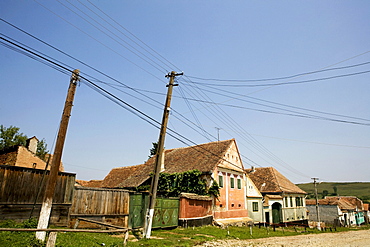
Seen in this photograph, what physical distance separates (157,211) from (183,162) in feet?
39.3

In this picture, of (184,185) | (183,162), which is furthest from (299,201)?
(184,185)

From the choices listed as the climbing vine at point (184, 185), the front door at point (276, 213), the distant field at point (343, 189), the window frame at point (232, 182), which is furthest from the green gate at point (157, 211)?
the distant field at point (343, 189)

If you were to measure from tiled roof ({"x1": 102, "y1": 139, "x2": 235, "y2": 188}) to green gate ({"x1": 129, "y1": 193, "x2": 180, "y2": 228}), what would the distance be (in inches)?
279

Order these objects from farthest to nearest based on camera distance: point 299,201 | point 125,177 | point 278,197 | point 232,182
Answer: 1. point 299,201
2. point 278,197
3. point 125,177
4. point 232,182

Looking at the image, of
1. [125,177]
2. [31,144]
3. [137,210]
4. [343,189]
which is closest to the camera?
[137,210]

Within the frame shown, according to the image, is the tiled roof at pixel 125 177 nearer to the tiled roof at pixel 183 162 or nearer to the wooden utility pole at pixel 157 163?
the tiled roof at pixel 183 162

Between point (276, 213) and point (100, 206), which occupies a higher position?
point (276, 213)

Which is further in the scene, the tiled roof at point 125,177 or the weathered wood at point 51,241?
the tiled roof at point 125,177

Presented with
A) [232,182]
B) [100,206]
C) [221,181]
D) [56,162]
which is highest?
[232,182]

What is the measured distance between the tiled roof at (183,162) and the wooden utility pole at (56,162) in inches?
718

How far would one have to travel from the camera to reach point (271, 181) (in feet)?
134

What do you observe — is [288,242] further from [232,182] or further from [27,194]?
[27,194]

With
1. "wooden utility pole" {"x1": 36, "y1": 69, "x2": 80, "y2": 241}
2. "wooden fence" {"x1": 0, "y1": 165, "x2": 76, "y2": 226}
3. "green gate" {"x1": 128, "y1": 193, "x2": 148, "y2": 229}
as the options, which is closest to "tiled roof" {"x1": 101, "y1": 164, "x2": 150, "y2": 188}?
"green gate" {"x1": 128, "y1": 193, "x2": 148, "y2": 229}

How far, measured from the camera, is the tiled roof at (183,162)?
2978 cm
